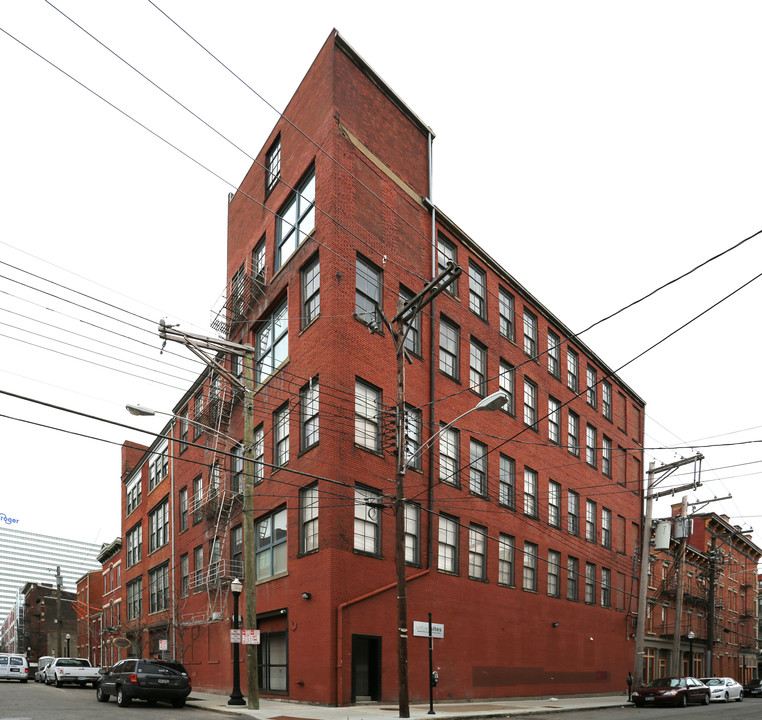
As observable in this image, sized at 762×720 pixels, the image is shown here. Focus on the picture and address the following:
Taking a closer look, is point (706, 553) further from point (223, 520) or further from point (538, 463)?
point (223, 520)

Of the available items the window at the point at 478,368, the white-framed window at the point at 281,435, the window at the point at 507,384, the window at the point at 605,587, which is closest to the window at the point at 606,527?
the window at the point at 605,587

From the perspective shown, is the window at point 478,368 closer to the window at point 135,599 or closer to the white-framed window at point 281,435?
the white-framed window at point 281,435

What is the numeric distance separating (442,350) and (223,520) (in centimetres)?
1156

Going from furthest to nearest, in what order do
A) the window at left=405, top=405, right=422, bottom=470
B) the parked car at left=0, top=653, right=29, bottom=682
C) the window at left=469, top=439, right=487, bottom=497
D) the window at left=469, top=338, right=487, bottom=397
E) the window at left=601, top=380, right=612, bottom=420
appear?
1. the parked car at left=0, top=653, right=29, bottom=682
2. the window at left=601, top=380, right=612, bottom=420
3. the window at left=469, top=338, right=487, bottom=397
4. the window at left=469, top=439, right=487, bottom=497
5. the window at left=405, top=405, right=422, bottom=470

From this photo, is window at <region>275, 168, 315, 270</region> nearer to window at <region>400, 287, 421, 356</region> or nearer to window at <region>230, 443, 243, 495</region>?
window at <region>400, 287, 421, 356</region>

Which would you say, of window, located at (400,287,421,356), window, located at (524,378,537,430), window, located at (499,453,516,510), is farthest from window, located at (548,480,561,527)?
window, located at (400,287,421,356)

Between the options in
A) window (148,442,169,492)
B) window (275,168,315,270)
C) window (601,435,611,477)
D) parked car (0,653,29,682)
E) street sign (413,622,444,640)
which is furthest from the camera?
parked car (0,653,29,682)

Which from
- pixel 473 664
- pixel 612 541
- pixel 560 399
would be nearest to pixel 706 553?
pixel 612 541

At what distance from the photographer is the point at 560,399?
134 feet

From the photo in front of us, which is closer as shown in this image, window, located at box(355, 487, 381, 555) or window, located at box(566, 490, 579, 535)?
window, located at box(355, 487, 381, 555)

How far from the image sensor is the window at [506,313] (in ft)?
120

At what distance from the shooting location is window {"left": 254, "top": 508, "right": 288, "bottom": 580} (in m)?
27.2

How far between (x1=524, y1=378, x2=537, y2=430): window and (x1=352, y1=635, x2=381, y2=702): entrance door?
50.1 ft

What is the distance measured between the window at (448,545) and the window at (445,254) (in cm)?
913
